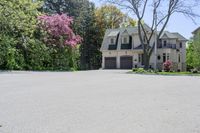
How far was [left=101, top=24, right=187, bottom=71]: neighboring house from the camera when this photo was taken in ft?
182

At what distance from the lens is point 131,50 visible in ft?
183

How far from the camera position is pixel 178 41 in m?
60.8

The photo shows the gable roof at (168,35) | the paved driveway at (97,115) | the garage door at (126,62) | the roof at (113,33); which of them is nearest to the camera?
the paved driveway at (97,115)

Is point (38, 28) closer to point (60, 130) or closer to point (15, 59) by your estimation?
point (15, 59)

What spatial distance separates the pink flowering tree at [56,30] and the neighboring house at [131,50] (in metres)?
15.5

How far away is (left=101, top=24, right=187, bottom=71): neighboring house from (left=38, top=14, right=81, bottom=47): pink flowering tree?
1553 cm

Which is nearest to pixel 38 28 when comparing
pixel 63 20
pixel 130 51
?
pixel 63 20

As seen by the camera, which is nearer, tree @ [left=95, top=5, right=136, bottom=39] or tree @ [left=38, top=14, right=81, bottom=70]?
tree @ [left=38, top=14, right=81, bottom=70]

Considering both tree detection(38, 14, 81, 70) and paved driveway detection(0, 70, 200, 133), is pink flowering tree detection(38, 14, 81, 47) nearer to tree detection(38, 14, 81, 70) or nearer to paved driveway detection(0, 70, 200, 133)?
tree detection(38, 14, 81, 70)

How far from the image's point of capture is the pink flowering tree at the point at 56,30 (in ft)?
131

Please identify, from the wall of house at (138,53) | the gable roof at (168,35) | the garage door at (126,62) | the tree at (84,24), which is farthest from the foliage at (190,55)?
the tree at (84,24)

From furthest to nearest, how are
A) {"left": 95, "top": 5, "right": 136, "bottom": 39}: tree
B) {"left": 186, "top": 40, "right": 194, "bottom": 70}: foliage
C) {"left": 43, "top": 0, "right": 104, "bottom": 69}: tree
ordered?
{"left": 95, "top": 5, "right": 136, "bottom": 39}: tree → {"left": 43, "top": 0, "right": 104, "bottom": 69}: tree → {"left": 186, "top": 40, "right": 194, "bottom": 70}: foliage

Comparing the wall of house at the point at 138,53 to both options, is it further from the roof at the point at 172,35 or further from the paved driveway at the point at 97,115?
the paved driveway at the point at 97,115

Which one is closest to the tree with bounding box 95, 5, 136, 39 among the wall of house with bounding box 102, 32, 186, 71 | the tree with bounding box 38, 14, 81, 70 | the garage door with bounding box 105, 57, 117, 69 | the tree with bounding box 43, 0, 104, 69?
the tree with bounding box 43, 0, 104, 69
